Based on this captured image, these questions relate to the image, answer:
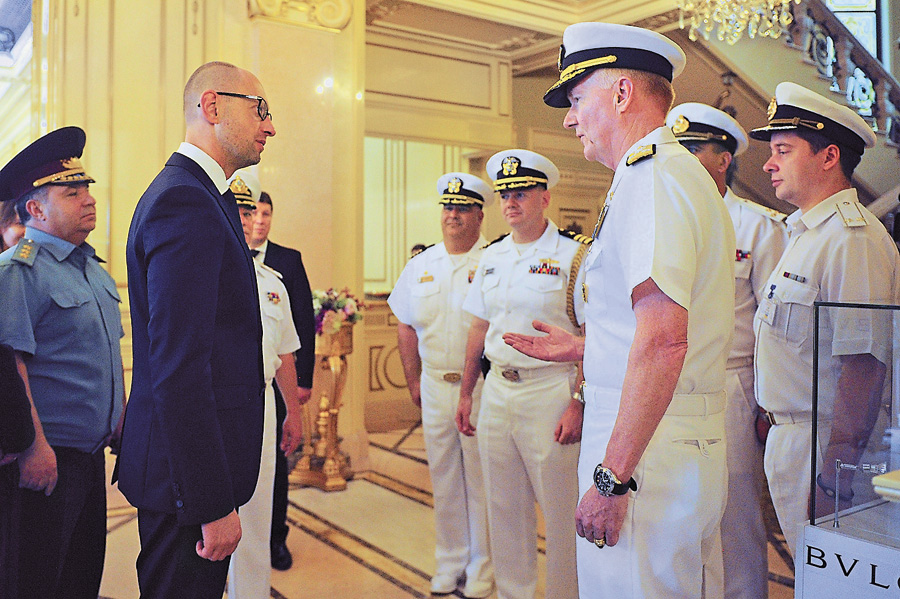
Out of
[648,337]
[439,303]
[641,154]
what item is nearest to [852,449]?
[648,337]

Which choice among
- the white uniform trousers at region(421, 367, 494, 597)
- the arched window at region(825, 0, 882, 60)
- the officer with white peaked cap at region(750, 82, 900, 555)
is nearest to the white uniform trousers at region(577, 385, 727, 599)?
the officer with white peaked cap at region(750, 82, 900, 555)

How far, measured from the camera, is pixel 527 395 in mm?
2506

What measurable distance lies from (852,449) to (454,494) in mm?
2017

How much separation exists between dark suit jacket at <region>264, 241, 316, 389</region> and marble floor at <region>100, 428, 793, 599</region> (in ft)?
2.48

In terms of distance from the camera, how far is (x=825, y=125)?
209cm

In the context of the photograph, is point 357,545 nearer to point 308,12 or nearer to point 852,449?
point 852,449

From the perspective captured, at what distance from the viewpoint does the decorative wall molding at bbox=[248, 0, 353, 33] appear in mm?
4496

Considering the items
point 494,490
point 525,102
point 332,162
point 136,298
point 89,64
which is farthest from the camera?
point 525,102

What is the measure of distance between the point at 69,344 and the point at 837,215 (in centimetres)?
217

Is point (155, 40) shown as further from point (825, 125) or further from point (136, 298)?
point (825, 125)

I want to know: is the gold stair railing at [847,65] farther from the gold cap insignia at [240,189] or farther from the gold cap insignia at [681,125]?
the gold cap insignia at [240,189]

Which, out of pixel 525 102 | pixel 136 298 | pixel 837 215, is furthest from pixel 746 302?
pixel 525 102

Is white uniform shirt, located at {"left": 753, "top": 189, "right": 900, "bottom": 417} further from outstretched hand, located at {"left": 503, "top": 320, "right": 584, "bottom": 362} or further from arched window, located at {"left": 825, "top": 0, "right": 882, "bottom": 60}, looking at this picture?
arched window, located at {"left": 825, "top": 0, "right": 882, "bottom": 60}

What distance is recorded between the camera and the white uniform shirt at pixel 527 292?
8.36ft
